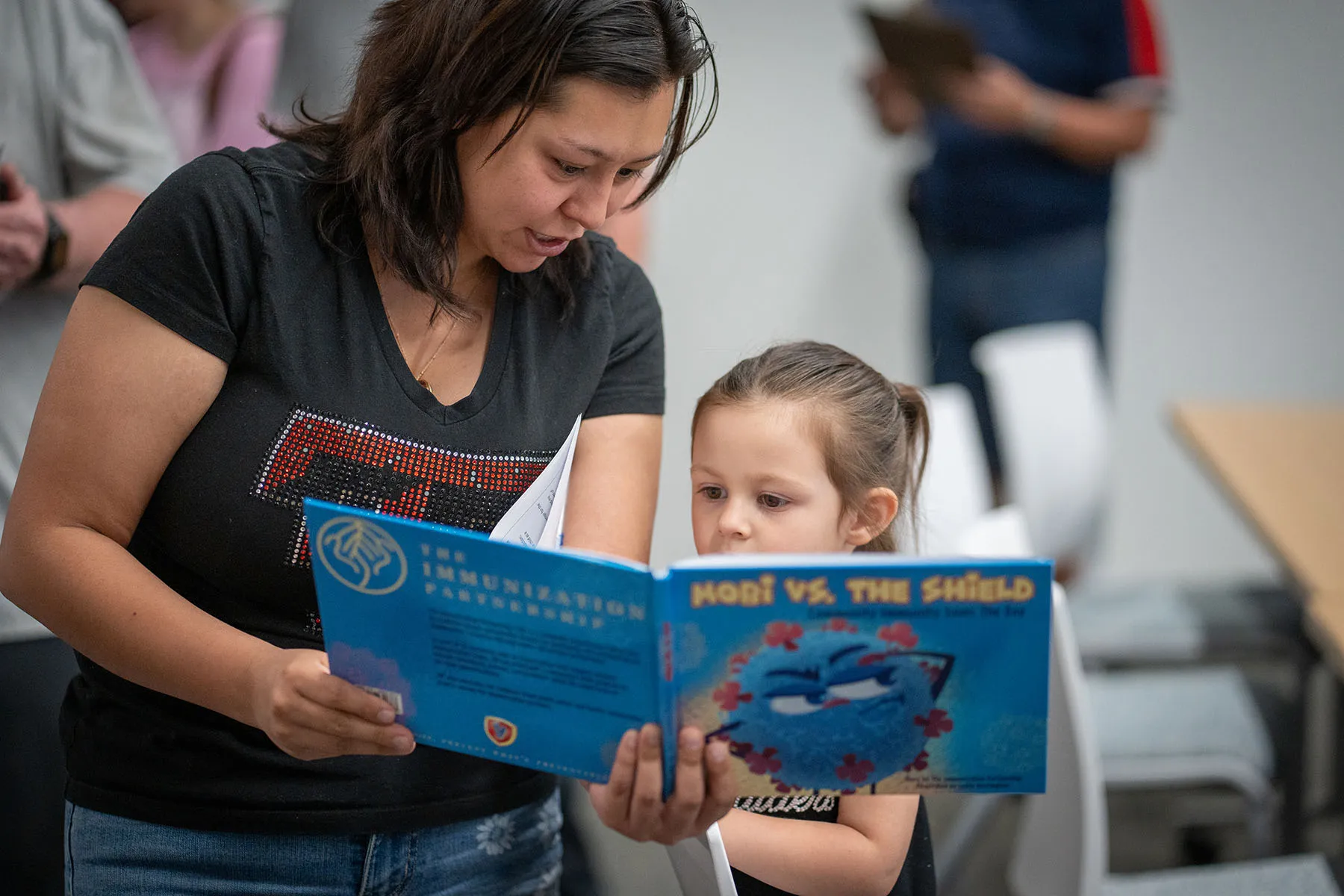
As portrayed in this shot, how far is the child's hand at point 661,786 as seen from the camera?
0.85 m

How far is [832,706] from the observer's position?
2.79 ft

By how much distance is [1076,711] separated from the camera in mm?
1298

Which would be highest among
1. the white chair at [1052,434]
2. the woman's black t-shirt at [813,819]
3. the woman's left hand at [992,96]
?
the woman's left hand at [992,96]

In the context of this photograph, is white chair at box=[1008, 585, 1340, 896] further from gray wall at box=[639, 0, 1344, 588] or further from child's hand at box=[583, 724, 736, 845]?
gray wall at box=[639, 0, 1344, 588]

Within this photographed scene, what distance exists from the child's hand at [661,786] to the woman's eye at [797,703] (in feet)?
0.15

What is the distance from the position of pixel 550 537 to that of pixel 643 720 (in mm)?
187

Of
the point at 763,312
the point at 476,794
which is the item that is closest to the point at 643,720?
the point at 476,794

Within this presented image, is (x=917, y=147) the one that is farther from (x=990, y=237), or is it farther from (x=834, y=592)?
(x=834, y=592)

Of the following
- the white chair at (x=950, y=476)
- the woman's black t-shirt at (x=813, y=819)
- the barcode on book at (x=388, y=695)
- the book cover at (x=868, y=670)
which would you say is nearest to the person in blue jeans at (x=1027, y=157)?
the white chair at (x=950, y=476)

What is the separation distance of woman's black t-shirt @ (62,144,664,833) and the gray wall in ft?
6.45

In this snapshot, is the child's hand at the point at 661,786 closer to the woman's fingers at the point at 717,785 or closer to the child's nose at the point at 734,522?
the woman's fingers at the point at 717,785

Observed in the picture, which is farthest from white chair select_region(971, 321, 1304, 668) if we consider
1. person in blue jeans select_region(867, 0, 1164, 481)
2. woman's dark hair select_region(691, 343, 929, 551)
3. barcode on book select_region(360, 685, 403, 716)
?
barcode on book select_region(360, 685, 403, 716)

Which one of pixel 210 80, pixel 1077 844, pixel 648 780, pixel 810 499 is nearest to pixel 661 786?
pixel 648 780

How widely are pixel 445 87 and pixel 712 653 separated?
46 cm
